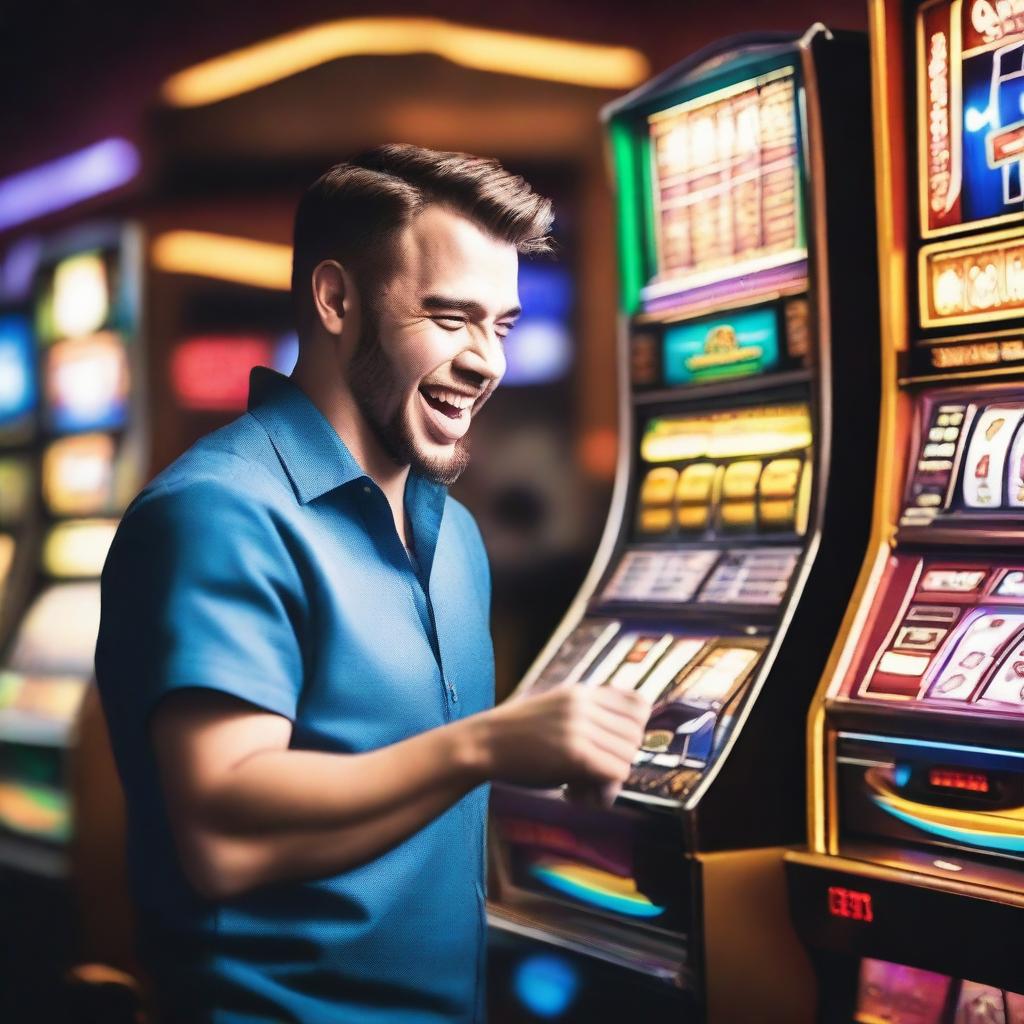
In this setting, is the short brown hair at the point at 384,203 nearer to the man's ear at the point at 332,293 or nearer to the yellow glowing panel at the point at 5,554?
the man's ear at the point at 332,293

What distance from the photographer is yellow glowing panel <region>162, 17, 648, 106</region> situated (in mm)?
4824

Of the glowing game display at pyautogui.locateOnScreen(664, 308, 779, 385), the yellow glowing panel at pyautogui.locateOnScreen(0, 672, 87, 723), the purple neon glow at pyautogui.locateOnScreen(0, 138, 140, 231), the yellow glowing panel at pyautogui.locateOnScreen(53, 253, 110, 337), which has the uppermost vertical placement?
the purple neon glow at pyautogui.locateOnScreen(0, 138, 140, 231)

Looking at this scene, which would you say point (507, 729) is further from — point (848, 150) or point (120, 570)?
point (848, 150)

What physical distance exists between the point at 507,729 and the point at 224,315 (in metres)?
4.59

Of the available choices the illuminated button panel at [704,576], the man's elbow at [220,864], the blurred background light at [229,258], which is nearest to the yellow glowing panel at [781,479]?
the illuminated button panel at [704,576]

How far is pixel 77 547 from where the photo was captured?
4.52 meters

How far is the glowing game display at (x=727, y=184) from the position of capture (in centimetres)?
275

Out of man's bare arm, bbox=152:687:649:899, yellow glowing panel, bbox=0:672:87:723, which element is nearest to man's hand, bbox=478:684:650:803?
man's bare arm, bbox=152:687:649:899

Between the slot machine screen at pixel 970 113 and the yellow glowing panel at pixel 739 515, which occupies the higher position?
the slot machine screen at pixel 970 113

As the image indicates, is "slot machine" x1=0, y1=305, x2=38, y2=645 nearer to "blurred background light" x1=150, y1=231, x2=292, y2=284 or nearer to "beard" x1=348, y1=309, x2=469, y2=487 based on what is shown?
"blurred background light" x1=150, y1=231, x2=292, y2=284

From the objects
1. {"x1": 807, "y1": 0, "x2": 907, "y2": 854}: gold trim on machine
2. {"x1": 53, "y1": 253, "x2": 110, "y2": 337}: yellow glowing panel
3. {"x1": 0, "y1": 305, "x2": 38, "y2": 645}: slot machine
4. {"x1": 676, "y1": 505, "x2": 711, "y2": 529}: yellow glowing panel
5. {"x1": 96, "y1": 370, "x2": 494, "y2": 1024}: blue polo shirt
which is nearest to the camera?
{"x1": 96, "y1": 370, "x2": 494, "y2": 1024}: blue polo shirt

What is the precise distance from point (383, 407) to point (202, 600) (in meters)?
0.31

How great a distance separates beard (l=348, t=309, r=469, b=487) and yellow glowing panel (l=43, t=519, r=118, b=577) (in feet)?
9.60

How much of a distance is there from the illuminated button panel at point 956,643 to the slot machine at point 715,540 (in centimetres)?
23
